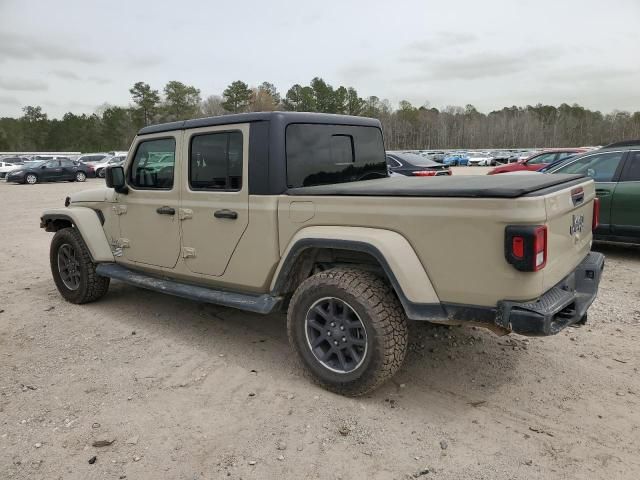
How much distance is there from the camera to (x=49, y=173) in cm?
2805

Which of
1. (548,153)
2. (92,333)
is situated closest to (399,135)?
(548,153)

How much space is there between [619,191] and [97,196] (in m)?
6.62

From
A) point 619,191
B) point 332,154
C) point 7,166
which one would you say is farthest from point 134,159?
point 7,166

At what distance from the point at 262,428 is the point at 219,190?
1847mm

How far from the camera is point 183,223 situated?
4.32 meters

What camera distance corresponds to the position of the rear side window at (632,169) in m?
6.96

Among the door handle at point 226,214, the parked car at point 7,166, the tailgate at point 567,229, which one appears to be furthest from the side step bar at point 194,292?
the parked car at point 7,166

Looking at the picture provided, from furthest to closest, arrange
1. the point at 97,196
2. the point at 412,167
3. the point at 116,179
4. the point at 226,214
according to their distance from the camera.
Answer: the point at 412,167 < the point at 97,196 < the point at 116,179 < the point at 226,214

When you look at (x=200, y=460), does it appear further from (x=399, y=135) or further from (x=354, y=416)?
(x=399, y=135)

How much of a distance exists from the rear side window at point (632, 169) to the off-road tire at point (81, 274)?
22.3ft

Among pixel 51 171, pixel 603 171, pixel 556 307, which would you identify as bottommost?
pixel 556 307

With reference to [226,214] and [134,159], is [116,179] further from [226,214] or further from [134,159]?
[226,214]

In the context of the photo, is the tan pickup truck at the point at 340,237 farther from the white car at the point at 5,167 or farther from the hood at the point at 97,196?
the white car at the point at 5,167

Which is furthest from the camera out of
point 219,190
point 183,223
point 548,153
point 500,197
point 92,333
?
point 548,153
